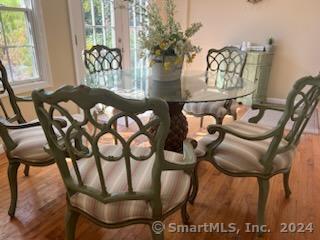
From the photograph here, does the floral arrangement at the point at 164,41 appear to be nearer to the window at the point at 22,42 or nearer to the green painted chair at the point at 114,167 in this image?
the green painted chair at the point at 114,167

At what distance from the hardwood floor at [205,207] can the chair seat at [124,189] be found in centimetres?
53

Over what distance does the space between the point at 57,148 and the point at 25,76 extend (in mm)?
2010

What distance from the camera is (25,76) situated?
Answer: 8.60 ft

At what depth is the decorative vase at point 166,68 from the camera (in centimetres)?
176

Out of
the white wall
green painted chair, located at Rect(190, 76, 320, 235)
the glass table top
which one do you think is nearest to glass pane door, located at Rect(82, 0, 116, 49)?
the glass table top

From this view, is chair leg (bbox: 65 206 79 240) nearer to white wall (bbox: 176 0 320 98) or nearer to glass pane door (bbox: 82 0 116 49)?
glass pane door (bbox: 82 0 116 49)

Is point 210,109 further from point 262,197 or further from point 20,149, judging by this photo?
point 20,149

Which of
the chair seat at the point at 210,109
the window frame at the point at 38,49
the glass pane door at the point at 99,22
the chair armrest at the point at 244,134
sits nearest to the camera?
the chair armrest at the point at 244,134

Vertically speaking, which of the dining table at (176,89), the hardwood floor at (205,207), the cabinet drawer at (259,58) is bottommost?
the hardwood floor at (205,207)

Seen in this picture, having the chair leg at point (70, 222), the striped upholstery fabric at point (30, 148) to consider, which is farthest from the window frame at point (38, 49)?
the chair leg at point (70, 222)

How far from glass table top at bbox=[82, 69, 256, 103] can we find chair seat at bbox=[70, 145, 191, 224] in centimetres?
47

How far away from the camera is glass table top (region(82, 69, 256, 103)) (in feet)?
5.13

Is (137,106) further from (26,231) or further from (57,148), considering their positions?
(26,231)

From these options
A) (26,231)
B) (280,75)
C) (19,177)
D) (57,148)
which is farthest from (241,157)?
(280,75)
